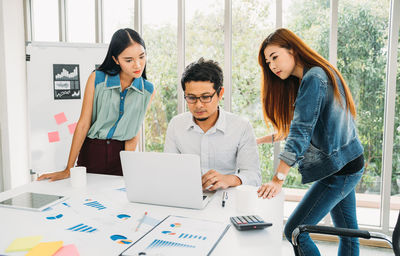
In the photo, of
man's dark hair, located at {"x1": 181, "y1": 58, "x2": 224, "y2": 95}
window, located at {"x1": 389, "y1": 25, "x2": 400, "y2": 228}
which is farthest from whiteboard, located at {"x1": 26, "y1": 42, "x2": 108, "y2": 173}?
window, located at {"x1": 389, "y1": 25, "x2": 400, "y2": 228}

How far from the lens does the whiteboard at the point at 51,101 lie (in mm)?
2916

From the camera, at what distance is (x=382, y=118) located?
276 cm

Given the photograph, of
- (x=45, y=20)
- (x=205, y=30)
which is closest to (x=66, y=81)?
(x=45, y=20)

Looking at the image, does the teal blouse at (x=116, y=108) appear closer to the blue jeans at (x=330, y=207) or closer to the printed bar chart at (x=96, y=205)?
the printed bar chart at (x=96, y=205)

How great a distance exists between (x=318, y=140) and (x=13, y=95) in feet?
10.00

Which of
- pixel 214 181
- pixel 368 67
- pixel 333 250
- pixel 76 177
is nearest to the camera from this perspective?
pixel 214 181

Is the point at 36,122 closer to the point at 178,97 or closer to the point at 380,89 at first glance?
the point at 178,97

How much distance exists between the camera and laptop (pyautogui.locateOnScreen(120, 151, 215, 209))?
1192mm

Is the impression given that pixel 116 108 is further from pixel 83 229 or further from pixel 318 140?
pixel 318 140

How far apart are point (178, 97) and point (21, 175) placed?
1.90 meters

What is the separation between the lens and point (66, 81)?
3.01 meters

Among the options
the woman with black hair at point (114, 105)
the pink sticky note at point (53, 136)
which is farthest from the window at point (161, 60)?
the woman with black hair at point (114, 105)

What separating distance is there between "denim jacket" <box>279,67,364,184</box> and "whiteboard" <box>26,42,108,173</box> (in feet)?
7.42

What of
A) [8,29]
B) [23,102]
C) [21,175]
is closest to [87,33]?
[8,29]
